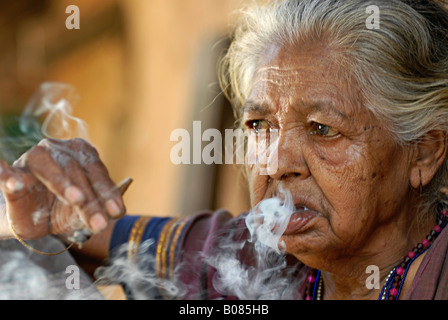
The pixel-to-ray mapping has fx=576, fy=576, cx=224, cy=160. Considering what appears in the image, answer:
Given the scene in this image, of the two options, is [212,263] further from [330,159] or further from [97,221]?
[97,221]

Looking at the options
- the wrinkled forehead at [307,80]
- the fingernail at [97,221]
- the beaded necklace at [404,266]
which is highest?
the wrinkled forehead at [307,80]

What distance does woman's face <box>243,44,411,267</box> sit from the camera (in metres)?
2.00

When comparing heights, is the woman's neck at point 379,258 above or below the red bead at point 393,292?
above

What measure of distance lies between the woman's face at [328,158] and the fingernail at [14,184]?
2.84 ft

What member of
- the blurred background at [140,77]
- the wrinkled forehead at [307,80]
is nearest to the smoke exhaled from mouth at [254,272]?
the wrinkled forehead at [307,80]

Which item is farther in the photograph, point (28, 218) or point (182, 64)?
point (182, 64)

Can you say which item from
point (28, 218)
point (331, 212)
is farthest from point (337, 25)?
point (28, 218)

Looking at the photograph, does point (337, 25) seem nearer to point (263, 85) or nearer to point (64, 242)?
point (263, 85)

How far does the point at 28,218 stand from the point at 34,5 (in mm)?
7459

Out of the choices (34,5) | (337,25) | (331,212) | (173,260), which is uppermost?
(34,5)

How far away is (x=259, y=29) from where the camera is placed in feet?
7.72

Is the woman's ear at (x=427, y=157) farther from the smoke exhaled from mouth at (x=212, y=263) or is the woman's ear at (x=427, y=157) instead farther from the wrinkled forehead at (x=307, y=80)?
the smoke exhaled from mouth at (x=212, y=263)

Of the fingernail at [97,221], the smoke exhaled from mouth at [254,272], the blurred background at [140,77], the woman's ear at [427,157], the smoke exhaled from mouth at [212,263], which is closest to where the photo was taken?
the fingernail at [97,221]

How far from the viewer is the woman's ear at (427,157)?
211 centimetres
